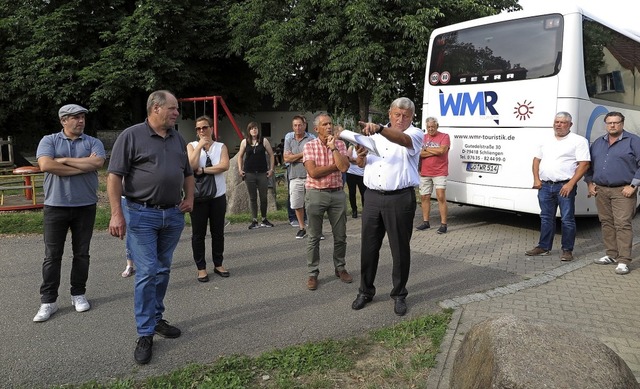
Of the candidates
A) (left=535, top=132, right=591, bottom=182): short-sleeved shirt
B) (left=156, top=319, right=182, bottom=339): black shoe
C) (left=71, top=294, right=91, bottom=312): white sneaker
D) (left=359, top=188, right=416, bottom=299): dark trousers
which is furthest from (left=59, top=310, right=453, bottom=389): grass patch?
(left=535, top=132, right=591, bottom=182): short-sleeved shirt

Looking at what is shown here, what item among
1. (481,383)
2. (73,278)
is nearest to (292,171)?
(73,278)

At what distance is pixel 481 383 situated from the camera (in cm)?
249

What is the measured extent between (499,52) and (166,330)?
21.2 ft

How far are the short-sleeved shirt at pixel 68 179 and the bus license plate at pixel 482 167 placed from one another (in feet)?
19.2

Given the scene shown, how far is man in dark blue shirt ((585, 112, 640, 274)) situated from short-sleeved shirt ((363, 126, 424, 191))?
2.96m

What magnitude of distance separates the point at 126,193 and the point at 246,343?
4.76 feet

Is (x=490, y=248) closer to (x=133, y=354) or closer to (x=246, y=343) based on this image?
(x=246, y=343)

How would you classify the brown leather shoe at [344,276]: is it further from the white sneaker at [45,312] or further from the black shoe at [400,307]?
the white sneaker at [45,312]

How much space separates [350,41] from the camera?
16.9 m

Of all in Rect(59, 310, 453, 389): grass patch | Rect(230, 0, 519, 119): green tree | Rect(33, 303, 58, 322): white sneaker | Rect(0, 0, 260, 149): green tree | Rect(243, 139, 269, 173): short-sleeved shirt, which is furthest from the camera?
Rect(0, 0, 260, 149): green tree

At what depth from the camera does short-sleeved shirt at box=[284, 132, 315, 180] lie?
773 cm

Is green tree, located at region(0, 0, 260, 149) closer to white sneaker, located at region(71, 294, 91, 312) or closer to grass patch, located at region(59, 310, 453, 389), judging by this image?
white sneaker, located at region(71, 294, 91, 312)

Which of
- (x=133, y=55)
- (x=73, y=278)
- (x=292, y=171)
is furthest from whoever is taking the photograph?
(x=133, y=55)

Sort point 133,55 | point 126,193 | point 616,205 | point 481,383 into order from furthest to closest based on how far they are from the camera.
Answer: point 133,55, point 616,205, point 126,193, point 481,383
